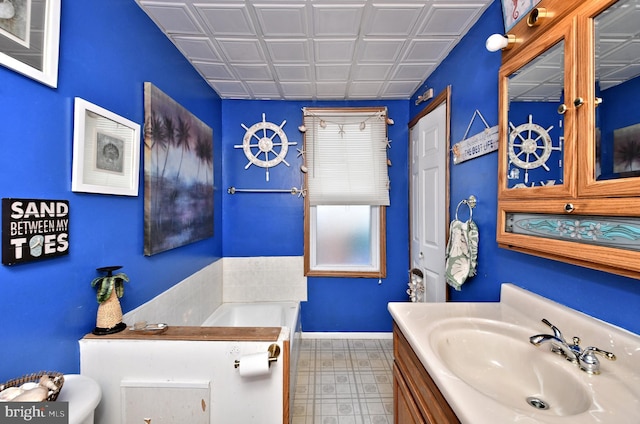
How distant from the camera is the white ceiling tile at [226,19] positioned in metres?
1.42

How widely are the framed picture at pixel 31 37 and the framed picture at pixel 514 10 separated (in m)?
1.77

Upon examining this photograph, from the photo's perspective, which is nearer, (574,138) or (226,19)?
(574,138)

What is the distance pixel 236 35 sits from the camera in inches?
65.2

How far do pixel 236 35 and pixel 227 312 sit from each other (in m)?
2.25

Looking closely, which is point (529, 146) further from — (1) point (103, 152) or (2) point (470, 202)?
(1) point (103, 152)

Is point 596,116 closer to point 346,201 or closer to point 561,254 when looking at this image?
point 561,254

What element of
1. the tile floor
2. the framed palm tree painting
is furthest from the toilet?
the tile floor

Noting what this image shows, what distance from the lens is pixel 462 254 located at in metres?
1.54

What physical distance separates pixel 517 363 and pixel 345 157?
6.85ft

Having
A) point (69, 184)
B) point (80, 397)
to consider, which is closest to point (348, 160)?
point (69, 184)

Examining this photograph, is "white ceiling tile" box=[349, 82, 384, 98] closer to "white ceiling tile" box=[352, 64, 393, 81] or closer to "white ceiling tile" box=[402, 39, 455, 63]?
"white ceiling tile" box=[352, 64, 393, 81]

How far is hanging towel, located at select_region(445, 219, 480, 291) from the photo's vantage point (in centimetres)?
149

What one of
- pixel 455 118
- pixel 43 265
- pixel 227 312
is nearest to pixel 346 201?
pixel 455 118

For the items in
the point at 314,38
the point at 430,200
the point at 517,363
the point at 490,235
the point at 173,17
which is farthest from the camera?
the point at 430,200
